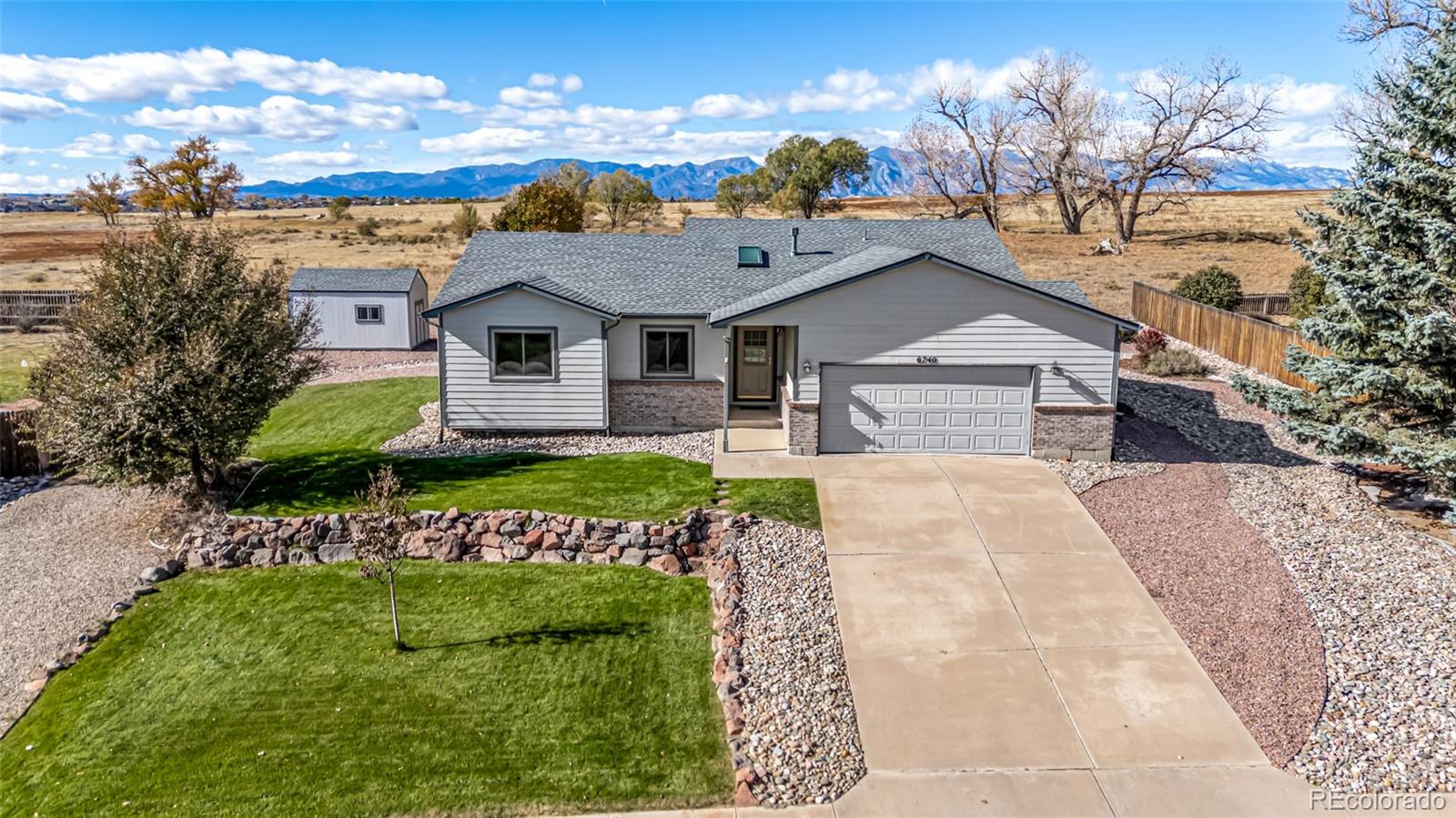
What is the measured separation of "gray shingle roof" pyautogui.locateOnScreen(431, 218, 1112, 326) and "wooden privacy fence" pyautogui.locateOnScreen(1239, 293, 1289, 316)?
15.5 metres

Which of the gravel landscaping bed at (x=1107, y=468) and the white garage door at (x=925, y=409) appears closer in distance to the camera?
the gravel landscaping bed at (x=1107, y=468)

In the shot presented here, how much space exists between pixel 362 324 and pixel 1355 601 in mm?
28515

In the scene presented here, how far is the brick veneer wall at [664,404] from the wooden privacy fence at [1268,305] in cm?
2353

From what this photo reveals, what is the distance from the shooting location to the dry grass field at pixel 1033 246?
144 feet

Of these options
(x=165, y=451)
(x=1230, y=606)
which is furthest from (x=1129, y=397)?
(x=165, y=451)

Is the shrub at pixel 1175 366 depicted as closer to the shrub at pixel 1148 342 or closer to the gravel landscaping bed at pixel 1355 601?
the shrub at pixel 1148 342

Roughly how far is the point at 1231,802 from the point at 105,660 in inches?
512

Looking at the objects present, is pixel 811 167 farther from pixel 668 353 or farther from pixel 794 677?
pixel 794 677

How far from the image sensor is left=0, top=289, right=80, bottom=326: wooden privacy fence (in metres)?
37.6

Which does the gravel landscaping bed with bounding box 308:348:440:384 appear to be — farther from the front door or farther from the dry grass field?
the front door

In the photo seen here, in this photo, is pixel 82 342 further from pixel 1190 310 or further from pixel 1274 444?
pixel 1190 310

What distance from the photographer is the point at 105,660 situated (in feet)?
39.2

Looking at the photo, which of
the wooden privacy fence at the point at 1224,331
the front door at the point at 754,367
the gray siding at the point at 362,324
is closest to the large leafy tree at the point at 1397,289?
the wooden privacy fence at the point at 1224,331

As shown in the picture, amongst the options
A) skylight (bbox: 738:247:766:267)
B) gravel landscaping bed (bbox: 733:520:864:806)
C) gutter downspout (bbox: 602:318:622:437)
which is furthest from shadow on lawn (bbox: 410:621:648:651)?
skylight (bbox: 738:247:766:267)
